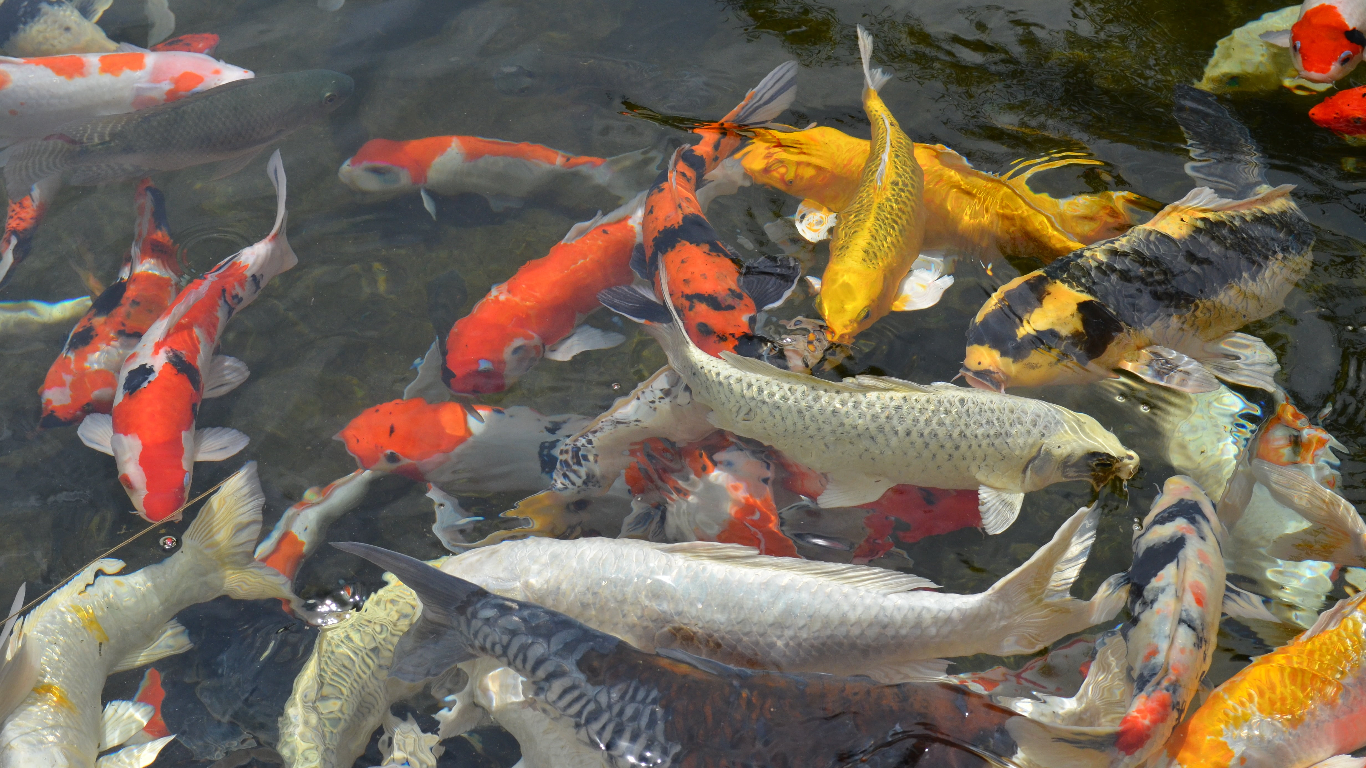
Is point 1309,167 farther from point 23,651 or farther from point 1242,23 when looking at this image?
point 23,651

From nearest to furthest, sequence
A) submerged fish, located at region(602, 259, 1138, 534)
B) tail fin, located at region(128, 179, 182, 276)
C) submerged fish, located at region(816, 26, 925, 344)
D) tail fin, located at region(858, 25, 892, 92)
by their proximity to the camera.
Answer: submerged fish, located at region(602, 259, 1138, 534), submerged fish, located at region(816, 26, 925, 344), tail fin, located at region(858, 25, 892, 92), tail fin, located at region(128, 179, 182, 276)

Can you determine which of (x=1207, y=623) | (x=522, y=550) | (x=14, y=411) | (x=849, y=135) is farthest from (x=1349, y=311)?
(x=14, y=411)

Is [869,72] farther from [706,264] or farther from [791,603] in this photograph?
[791,603]

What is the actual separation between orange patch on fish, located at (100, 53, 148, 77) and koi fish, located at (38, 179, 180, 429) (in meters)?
1.04

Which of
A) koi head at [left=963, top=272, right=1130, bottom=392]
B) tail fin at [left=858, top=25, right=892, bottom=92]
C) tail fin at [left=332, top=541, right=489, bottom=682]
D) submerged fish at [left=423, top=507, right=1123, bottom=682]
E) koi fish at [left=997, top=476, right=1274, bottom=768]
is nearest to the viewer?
koi fish at [left=997, top=476, right=1274, bottom=768]

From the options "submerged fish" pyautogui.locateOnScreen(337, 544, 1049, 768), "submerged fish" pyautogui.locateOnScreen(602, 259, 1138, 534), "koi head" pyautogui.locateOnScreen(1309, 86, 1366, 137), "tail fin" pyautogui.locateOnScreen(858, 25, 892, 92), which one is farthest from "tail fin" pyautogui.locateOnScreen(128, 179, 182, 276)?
"koi head" pyautogui.locateOnScreen(1309, 86, 1366, 137)

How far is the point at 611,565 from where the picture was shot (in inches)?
130

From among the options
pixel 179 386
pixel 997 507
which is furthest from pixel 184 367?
pixel 997 507

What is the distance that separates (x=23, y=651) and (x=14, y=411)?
6.21 ft

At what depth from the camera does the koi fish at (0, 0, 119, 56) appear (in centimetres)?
603

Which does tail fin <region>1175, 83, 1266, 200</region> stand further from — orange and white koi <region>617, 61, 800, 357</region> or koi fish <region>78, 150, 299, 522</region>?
koi fish <region>78, 150, 299, 522</region>

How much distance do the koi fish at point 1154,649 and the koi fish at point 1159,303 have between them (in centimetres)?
68

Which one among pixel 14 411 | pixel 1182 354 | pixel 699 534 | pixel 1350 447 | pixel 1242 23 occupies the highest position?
pixel 1242 23

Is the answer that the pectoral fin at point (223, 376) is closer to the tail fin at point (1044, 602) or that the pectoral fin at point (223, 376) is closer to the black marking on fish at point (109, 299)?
the black marking on fish at point (109, 299)
